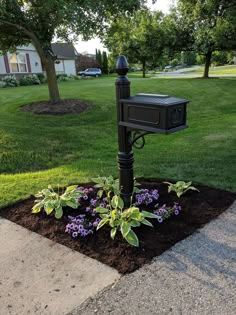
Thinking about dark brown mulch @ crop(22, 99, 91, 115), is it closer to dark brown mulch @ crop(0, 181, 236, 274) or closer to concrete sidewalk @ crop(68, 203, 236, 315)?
dark brown mulch @ crop(0, 181, 236, 274)

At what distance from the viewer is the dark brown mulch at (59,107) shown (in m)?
9.03

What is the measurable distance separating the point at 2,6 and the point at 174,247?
7.70 m

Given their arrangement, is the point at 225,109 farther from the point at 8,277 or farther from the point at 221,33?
the point at 8,277

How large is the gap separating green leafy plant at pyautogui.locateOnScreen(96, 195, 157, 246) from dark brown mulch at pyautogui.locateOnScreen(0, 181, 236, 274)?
0.07m

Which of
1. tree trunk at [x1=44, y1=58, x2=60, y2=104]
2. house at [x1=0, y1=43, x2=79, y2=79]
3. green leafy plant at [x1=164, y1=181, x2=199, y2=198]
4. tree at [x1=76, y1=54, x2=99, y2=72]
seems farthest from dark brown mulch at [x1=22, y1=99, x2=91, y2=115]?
tree at [x1=76, y1=54, x2=99, y2=72]

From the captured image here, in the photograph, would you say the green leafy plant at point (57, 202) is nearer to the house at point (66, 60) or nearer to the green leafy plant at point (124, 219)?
the green leafy plant at point (124, 219)

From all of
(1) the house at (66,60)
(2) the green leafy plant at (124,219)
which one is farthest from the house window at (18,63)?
(2) the green leafy plant at (124,219)

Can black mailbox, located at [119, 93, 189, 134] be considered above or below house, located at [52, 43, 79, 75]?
above

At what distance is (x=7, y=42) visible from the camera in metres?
10.4

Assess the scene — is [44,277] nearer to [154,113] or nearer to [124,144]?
[124,144]

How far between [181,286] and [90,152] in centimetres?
397

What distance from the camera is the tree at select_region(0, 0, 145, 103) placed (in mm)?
7444

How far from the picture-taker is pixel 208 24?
19000 mm

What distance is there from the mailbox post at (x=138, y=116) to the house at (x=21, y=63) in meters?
25.9
